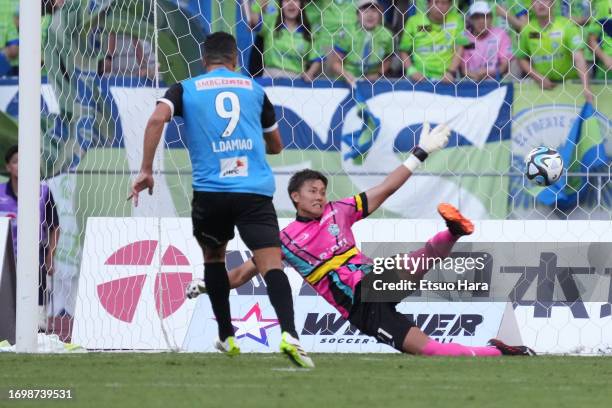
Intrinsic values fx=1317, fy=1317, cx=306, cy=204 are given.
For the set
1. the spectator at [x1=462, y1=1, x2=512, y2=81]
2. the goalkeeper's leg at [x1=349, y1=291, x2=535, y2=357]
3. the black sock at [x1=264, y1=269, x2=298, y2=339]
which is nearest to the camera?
the black sock at [x1=264, y1=269, x2=298, y2=339]

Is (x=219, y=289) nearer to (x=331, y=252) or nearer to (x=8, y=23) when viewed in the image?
(x=331, y=252)

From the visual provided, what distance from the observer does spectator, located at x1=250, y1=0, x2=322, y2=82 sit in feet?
36.9

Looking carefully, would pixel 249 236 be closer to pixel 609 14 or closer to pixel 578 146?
pixel 578 146

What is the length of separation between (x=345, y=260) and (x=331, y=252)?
98 mm

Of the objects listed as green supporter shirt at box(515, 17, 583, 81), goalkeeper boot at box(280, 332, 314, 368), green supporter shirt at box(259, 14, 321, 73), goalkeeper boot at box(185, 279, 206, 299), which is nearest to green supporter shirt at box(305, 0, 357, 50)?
green supporter shirt at box(259, 14, 321, 73)

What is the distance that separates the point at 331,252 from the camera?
7961 millimetres

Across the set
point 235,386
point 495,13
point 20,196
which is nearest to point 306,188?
point 20,196

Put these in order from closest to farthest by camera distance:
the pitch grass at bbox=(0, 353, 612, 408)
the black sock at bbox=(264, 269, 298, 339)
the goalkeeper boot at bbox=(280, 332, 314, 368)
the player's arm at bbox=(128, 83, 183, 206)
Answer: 1. the pitch grass at bbox=(0, 353, 612, 408)
2. the goalkeeper boot at bbox=(280, 332, 314, 368)
3. the black sock at bbox=(264, 269, 298, 339)
4. the player's arm at bbox=(128, 83, 183, 206)

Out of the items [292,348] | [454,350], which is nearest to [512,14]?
[454,350]

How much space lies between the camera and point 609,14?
36.8ft

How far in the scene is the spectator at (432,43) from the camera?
37.7 feet

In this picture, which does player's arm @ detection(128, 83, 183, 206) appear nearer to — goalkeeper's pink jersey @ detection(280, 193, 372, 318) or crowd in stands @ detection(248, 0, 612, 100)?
goalkeeper's pink jersey @ detection(280, 193, 372, 318)

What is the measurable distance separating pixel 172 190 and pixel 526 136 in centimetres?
300

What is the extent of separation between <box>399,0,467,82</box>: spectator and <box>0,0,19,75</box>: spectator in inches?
136
